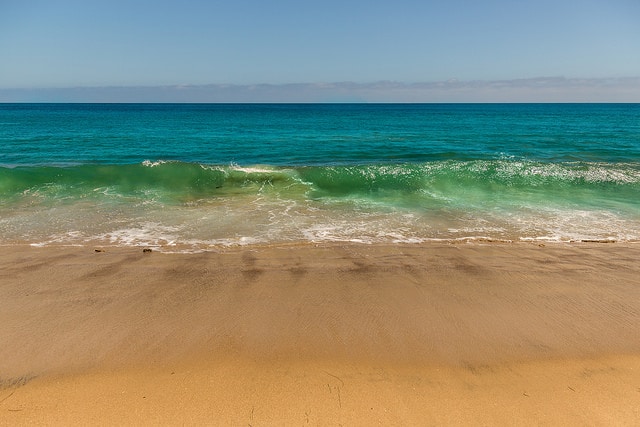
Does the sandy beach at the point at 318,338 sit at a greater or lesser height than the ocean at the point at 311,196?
lesser

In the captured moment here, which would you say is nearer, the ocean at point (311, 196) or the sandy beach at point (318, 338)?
the sandy beach at point (318, 338)

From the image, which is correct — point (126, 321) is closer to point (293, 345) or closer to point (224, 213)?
point (293, 345)

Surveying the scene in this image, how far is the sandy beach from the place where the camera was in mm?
3758

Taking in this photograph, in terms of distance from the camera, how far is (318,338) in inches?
193

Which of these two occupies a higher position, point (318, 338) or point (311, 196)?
point (311, 196)

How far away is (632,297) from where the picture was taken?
6062 millimetres

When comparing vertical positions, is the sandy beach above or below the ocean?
below

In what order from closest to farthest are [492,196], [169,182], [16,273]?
1. [16,273]
2. [492,196]
3. [169,182]

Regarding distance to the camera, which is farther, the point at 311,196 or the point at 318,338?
the point at 311,196

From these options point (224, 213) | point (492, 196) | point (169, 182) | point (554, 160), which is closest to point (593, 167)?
point (554, 160)

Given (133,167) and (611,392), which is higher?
(133,167)

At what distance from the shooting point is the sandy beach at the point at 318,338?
3.76 metres

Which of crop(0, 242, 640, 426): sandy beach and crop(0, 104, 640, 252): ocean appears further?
crop(0, 104, 640, 252): ocean

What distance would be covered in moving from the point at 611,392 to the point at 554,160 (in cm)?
1918
